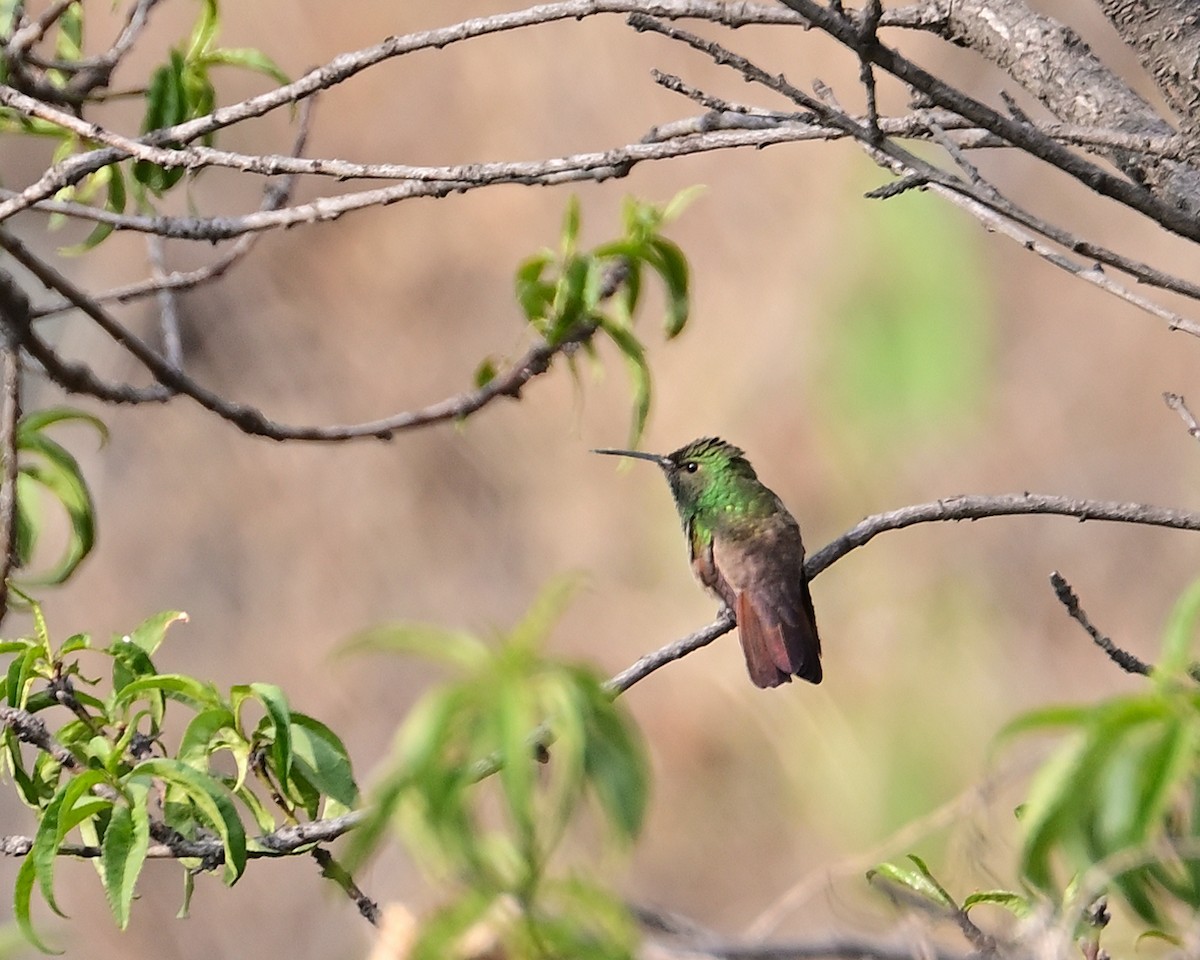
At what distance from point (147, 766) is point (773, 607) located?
63.4 inches

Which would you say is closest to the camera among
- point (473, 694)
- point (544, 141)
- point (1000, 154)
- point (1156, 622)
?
point (473, 694)

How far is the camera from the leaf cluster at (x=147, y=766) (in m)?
1.58

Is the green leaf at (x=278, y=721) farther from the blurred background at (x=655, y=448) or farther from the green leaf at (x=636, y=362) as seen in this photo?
the blurred background at (x=655, y=448)

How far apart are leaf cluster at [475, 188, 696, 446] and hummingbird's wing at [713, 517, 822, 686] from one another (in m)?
0.48

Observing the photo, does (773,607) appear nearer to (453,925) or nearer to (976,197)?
(976,197)

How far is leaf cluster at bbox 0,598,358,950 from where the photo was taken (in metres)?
1.58

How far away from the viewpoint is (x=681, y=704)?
755 centimetres

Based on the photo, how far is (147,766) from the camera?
156cm

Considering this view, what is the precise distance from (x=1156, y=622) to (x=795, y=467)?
1.99m

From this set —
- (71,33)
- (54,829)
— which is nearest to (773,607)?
(54,829)

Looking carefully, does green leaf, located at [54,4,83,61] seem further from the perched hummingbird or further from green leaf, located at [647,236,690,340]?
the perched hummingbird

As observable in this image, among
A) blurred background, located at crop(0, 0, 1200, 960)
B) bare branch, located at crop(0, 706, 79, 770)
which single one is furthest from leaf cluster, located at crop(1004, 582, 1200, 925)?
blurred background, located at crop(0, 0, 1200, 960)

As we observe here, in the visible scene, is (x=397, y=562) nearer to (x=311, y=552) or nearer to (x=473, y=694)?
(x=311, y=552)

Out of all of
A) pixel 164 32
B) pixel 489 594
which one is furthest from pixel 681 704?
pixel 164 32
